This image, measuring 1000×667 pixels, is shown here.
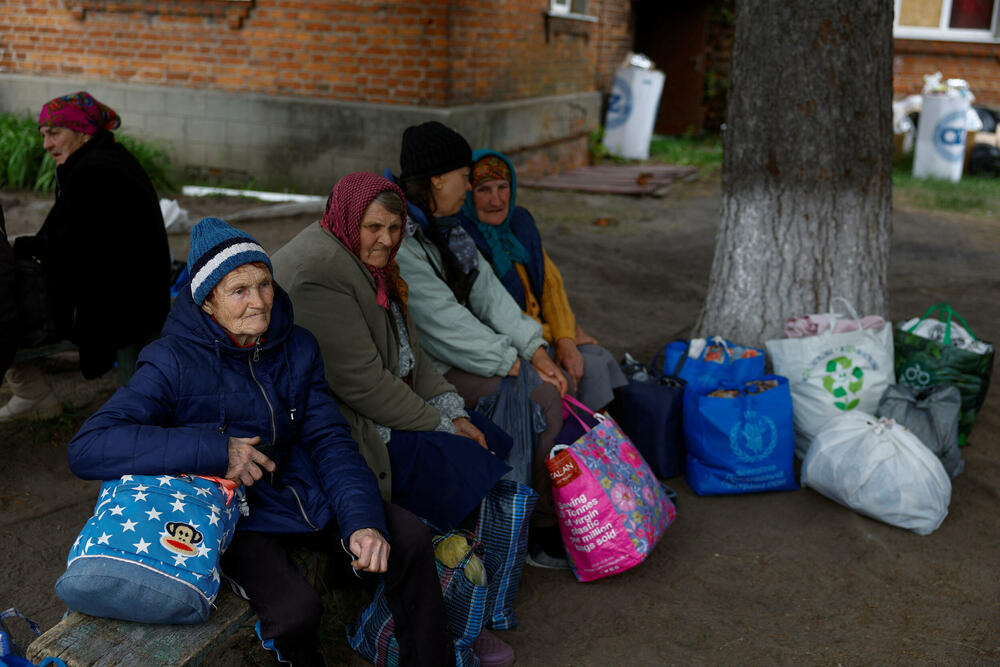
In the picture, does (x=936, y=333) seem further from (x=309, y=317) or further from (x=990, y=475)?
(x=309, y=317)

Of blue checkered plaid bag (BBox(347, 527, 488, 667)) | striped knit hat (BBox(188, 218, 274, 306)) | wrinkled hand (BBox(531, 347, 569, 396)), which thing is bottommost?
blue checkered plaid bag (BBox(347, 527, 488, 667))

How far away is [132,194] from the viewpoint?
3984 millimetres

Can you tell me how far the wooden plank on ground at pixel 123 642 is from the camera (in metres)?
2.02

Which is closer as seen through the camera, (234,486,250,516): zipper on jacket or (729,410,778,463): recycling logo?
(234,486,250,516): zipper on jacket

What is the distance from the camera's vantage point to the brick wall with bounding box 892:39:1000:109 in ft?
45.5

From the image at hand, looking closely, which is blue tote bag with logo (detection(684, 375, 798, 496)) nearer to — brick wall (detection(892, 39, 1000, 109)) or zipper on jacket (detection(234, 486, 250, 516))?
zipper on jacket (detection(234, 486, 250, 516))

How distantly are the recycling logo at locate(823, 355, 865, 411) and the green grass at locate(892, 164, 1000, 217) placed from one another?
6747 mm

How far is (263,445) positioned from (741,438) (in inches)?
81.6

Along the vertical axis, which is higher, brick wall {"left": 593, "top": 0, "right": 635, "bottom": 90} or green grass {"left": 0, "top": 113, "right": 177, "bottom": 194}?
brick wall {"left": 593, "top": 0, "right": 635, "bottom": 90}

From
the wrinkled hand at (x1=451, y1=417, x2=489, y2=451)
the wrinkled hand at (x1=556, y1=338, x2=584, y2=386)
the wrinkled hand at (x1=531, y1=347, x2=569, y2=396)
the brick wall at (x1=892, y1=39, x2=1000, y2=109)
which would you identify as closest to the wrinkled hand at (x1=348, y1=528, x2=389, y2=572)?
the wrinkled hand at (x1=451, y1=417, x2=489, y2=451)

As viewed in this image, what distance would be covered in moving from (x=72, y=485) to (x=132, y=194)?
123cm

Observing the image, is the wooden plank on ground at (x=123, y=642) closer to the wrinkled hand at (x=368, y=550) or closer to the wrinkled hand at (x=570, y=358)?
the wrinkled hand at (x=368, y=550)

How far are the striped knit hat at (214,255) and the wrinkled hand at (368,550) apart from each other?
74 centimetres

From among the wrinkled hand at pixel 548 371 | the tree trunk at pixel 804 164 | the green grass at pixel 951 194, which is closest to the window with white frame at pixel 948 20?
the green grass at pixel 951 194
